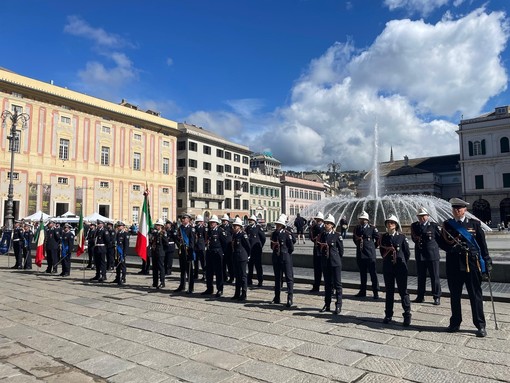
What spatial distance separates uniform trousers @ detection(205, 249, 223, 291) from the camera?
354 inches

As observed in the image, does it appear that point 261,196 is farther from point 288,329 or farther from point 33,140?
point 288,329

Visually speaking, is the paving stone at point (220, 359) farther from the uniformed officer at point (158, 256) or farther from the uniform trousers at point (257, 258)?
the uniformed officer at point (158, 256)

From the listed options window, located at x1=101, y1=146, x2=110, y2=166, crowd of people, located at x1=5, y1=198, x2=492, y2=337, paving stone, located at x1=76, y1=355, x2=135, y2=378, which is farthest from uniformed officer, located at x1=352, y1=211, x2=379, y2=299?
window, located at x1=101, y1=146, x2=110, y2=166

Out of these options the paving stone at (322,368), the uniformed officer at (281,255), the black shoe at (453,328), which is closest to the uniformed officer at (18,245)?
the uniformed officer at (281,255)

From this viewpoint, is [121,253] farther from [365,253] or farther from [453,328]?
[453,328]

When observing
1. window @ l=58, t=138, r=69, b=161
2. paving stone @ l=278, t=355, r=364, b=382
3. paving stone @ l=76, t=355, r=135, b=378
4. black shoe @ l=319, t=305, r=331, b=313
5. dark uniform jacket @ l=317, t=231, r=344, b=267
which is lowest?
paving stone @ l=76, t=355, r=135, b=378

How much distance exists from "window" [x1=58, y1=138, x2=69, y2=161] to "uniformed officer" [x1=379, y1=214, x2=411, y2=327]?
3914 cm

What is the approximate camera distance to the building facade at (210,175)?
5663 centimetres

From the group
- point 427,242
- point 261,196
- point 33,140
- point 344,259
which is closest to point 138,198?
point 33,140

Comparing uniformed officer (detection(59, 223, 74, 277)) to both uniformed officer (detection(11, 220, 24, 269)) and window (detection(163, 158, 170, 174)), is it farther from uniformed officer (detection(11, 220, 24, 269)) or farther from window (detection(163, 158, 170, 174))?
window (detection(163, 158, 170, 174))

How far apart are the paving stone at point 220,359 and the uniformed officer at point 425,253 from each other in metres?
4.68

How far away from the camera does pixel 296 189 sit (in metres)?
84.9

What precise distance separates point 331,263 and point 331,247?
300mm

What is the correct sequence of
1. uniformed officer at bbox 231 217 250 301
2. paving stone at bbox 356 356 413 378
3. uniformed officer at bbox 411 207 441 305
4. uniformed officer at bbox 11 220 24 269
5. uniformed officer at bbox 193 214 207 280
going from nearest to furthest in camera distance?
paving stone at bbox 356 356 413 378
uniformed officer at bbox 411 207 441 305
uniformed officer at bbox 231 217 250 301
uniformed officer at bbox 193 214 207 280
uniformed officer at bbox 11 220 24 269
